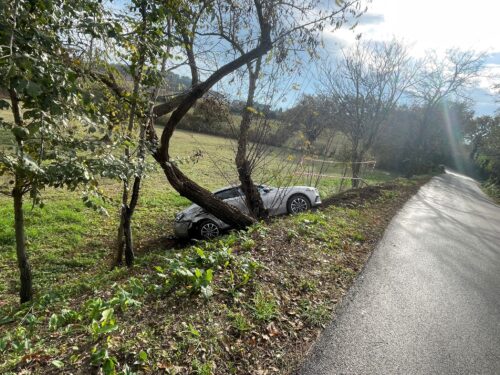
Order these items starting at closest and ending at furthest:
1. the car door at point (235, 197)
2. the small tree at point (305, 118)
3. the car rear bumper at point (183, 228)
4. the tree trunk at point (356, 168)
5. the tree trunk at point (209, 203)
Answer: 1. the tree trunk at point (209, 203)
2. the small tree at point (305, 118)
3. the car rear bumper at point (183, 228)
4. the car door at point (235, 197)
5. the tree trunk at point (356, 168)

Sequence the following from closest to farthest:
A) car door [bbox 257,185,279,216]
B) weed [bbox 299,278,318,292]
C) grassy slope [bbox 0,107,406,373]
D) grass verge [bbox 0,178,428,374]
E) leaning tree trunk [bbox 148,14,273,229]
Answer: grass verge [bbox 0,178,428,374], grassy slope [bbox 0,107,406,373], weed [bbox 299,278,318,292], leaning tree trunk [bbox 148,14,273,229], car door [bbox 257,185,279,216]

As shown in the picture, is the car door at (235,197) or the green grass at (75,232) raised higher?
the car door at (235,197)

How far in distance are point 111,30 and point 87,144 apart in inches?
49.1

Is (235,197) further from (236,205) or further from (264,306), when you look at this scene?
(264,306)

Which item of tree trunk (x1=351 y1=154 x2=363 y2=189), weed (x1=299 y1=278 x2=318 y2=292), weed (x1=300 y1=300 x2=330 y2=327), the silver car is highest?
tree trunk (x1=351 y1=154 x2=363 y2=189)

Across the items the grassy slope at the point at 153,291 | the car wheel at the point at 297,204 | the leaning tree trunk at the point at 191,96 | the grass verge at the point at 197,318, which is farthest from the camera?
the car wheel at the point at 297,204

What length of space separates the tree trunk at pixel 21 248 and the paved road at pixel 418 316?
4.19 meters

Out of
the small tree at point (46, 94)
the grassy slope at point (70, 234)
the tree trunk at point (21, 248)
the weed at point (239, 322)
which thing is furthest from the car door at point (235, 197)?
the small tree at point (46, 94)

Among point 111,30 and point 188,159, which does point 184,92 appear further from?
point 111,30

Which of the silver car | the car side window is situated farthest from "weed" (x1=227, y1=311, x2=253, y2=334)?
the car side window

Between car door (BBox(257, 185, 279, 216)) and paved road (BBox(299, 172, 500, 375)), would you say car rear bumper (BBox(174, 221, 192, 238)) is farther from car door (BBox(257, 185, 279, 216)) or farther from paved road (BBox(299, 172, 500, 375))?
paved road (BBox(299, 172, 500, 375))

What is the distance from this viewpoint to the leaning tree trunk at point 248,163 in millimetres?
7312

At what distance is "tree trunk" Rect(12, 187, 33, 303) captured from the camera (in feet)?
14.4

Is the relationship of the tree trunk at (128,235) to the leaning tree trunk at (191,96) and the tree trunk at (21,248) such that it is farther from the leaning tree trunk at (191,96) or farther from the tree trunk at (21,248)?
the tree trunk at (21,248)
